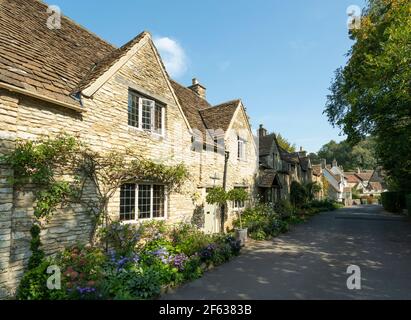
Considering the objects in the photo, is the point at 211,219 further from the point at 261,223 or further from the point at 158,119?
the point at 158,119

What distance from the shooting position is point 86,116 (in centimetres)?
827

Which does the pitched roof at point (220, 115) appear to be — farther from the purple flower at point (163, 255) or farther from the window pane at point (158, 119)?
the purple flower at point (163, 255)

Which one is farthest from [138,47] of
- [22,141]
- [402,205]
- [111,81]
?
[402,205]

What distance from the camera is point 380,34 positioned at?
14023 mm

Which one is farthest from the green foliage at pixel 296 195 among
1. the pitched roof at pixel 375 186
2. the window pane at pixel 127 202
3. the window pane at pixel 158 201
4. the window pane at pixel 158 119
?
the pitched roof at pixel 375 186

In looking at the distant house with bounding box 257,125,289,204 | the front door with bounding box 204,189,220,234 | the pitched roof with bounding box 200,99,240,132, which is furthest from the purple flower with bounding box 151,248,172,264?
the distant house with bounding box 257,125,289,204

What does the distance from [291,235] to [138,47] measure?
13.3 metres

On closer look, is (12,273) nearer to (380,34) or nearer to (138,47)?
(138,47)

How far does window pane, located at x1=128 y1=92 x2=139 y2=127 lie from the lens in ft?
33.0

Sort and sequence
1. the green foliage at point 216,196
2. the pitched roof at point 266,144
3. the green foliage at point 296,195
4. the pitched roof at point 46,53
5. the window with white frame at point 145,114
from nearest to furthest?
the pitched roof at point 46,53 → the window with white frame at point 145,114 → the green foliage at point 216,196 → the pitched roof at point 266,144 → the green foliage at point 296,195

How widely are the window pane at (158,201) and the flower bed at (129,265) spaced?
0.54 m

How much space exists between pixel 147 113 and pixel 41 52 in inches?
163

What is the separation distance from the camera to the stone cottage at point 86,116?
634cm

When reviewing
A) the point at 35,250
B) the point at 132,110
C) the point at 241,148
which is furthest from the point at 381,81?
the point at 35,250
